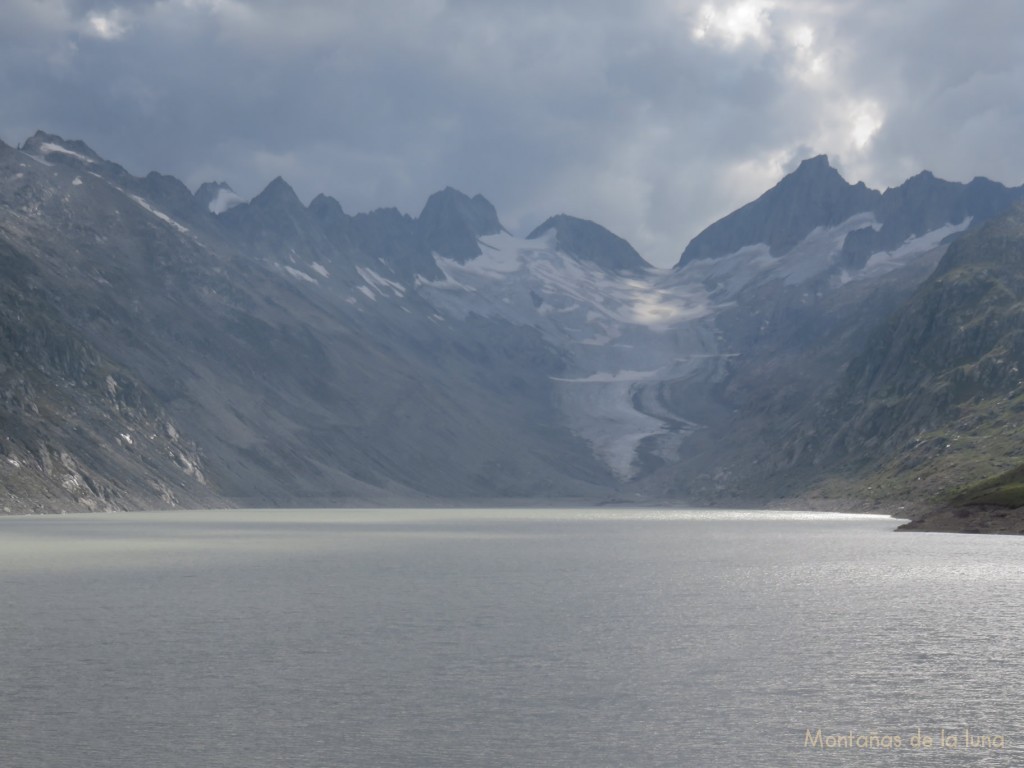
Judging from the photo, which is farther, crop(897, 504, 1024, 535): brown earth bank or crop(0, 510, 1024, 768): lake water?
crop(897, 504, 1024, 535): brown earth bank

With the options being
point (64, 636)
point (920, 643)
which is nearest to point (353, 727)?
point (64, 636)

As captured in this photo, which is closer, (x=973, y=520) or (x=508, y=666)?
(x=508, y=666)

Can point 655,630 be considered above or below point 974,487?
below

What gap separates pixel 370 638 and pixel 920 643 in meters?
25.9

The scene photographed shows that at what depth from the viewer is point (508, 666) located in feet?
163

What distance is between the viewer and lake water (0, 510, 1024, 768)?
36188 mm

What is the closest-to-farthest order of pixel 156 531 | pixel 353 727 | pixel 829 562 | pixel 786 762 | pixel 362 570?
pixel 786 762 < pixel 353 727 < pixel 362 570 < pixel 829 562 < pixel 156 531

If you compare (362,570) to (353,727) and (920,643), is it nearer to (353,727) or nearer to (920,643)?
(920,643)

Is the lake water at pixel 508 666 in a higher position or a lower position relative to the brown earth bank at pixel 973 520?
lower

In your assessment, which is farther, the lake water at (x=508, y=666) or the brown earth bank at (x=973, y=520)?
the brown earth bank at (x=973, y=520)

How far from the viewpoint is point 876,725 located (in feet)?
127

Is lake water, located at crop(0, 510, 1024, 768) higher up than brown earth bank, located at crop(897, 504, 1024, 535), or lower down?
lower down

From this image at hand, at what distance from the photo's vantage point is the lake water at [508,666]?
1425 inches

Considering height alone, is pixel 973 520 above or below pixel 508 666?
above
